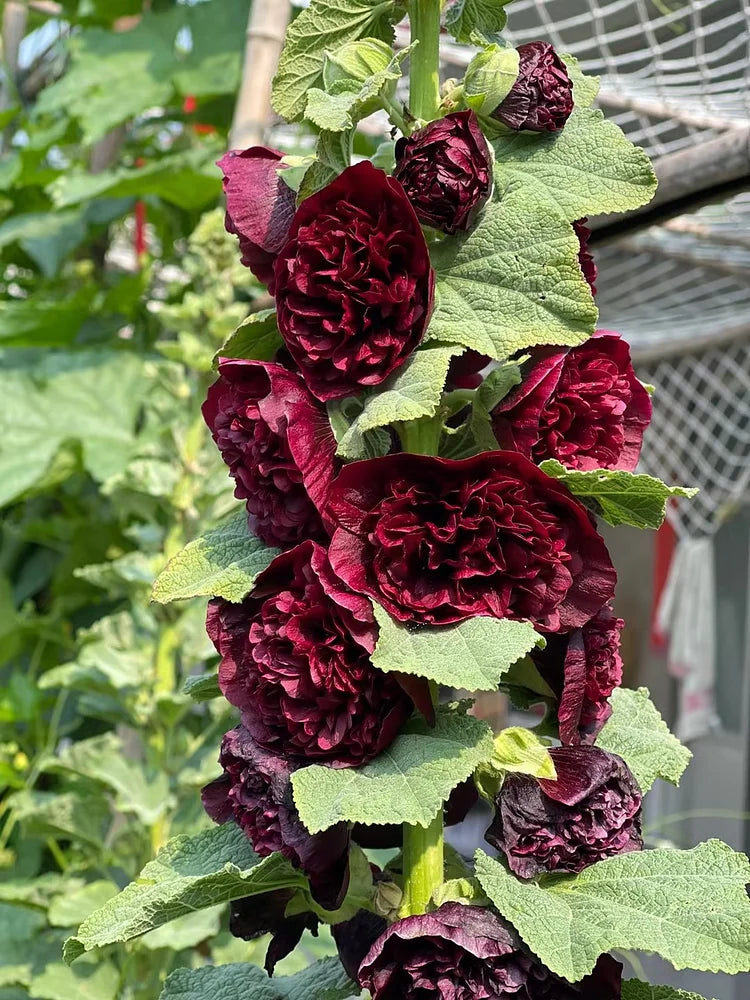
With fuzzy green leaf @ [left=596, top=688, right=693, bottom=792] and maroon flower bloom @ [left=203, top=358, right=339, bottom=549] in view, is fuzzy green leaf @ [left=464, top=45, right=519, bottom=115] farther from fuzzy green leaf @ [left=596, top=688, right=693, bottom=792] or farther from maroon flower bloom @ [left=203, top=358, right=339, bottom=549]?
fuzzy green leaf @ [left=596, top=688, right=693, bottom=792]

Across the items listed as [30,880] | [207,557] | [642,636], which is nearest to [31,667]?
[30,880]

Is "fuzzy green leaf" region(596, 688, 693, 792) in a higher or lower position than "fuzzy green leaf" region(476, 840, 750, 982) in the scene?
lower

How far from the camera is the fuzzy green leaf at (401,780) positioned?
1.36 ft

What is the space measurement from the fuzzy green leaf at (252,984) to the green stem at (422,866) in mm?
79

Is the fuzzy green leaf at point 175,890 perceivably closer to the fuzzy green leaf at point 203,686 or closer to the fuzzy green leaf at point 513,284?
the fuzzy green leaf at point 203,686

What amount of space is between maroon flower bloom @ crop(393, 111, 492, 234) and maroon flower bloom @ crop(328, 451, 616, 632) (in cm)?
11

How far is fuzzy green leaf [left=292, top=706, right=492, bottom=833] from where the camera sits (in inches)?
16.3

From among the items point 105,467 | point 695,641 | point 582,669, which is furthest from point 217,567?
point 695,641

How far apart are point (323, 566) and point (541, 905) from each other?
0.17 m

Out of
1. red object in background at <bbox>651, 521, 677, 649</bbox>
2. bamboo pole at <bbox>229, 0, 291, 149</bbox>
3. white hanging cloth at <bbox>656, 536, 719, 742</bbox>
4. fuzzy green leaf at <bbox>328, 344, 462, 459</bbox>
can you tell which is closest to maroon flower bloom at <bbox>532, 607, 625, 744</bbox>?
fuzzy green leaf at <bbox>328, 344, 462, 459</bbox>

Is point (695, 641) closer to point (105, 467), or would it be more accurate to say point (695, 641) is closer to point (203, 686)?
point (105, 467)

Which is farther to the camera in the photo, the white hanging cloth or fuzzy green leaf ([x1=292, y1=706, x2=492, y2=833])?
the white hanging cloth

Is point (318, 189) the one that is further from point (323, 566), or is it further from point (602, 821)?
point (602, 821)

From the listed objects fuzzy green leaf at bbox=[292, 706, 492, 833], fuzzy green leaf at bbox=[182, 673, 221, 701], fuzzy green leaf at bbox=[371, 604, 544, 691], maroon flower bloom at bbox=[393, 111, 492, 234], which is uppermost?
maroon flower bloom at bbox=[393, 111, 492, 234]
